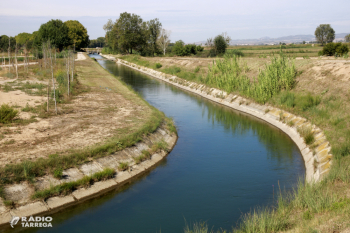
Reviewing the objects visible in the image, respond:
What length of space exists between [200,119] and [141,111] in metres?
4.73

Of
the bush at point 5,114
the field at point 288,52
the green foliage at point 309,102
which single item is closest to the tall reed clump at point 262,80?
the green foliage at point 309,102

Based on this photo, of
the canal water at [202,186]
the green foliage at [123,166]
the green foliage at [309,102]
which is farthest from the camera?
the green foliage at [309,102]

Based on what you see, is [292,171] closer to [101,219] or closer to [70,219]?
[101,219]

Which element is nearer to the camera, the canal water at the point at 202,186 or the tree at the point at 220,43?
the canal water at the point at 202,186

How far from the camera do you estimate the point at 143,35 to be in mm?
87062

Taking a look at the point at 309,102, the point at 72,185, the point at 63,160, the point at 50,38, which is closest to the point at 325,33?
the point at 50,38

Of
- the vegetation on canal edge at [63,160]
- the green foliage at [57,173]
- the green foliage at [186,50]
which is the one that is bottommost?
the green foliage at [57,173]

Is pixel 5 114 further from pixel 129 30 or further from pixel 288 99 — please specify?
pixel 129 30

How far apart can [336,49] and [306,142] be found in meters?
27.9

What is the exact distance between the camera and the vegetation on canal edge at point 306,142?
25.2ft

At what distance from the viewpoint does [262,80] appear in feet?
82.2

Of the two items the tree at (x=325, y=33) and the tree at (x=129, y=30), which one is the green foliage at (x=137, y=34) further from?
the tree at (x=325, y=33)

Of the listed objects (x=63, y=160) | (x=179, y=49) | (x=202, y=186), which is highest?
(x=179, y=49)

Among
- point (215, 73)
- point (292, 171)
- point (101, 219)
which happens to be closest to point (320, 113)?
point (292, 171)
